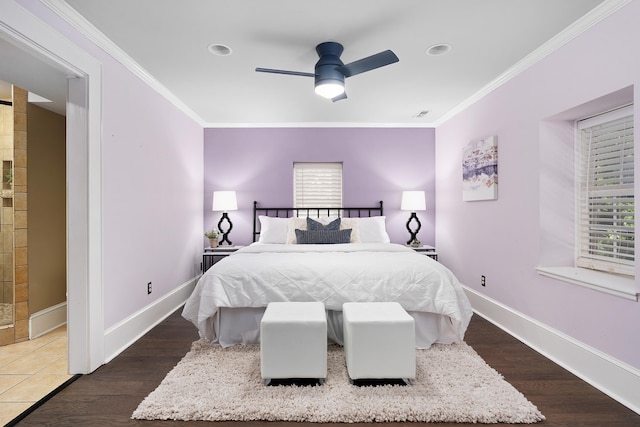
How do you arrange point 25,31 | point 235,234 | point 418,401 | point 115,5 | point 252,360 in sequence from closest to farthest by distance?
point 25,31 → point 418,401 → point 115,5 → point 252,360 → point 235,234

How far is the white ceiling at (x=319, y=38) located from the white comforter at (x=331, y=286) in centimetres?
176

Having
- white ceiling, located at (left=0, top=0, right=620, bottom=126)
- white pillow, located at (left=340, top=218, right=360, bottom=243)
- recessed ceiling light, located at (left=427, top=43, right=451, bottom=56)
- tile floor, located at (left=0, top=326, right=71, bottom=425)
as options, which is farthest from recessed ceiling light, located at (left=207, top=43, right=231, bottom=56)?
tile floor, located at (left=0, top=326, right=71, bottom=425)

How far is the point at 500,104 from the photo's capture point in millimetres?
3246

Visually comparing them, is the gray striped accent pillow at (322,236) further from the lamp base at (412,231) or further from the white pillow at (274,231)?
the lamp base at (412,231)

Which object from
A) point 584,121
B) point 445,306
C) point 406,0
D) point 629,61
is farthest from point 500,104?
point 445,306

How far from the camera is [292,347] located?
205cm

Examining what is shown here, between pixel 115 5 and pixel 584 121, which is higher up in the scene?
pixel 115 5

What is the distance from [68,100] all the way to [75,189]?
64cm

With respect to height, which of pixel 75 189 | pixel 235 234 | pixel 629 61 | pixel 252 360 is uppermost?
pixel 629 61

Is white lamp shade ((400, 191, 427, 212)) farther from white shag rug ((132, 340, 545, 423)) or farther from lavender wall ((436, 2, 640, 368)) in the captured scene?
white shag rug ((132, 340, 545, 423))

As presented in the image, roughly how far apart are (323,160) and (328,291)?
8.87 ft

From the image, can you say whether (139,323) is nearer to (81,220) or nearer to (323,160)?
(81,220)

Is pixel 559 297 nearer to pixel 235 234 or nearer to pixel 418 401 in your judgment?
pixel 418 401

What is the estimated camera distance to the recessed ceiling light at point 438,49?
259 centimetres
